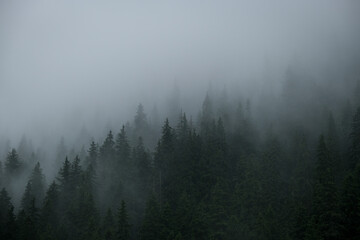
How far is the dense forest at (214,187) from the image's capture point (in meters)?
71.6

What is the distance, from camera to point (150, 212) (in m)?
74.9

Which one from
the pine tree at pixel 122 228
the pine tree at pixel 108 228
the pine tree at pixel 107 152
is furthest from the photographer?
the pine tree at pixel 107 152

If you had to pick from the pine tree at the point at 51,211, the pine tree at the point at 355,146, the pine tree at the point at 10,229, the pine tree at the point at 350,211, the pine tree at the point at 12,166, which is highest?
the pine tree at the point at 12,166

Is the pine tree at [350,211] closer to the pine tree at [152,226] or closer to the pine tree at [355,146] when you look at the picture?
the pine tree at [355,146]

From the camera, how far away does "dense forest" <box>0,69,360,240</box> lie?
71562 millimetres

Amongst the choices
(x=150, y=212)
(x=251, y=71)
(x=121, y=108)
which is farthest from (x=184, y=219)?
(x=251, y=71)

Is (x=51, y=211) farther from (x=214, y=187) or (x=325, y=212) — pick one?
(x=325, y=212)

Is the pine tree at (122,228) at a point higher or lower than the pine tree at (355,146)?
lower

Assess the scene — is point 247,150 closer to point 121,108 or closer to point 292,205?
point 292,205

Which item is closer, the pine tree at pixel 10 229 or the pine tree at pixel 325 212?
the pine tree at pixel 325 212

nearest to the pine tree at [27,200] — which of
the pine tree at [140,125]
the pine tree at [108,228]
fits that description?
the pine tree at [108,228]

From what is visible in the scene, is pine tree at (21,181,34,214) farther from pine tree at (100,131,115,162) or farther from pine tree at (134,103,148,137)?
pine tree at (134,103,148,137)

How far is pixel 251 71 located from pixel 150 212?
108332 mm

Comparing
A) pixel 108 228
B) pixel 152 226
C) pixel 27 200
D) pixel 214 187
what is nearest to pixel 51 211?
pixel 27 200
